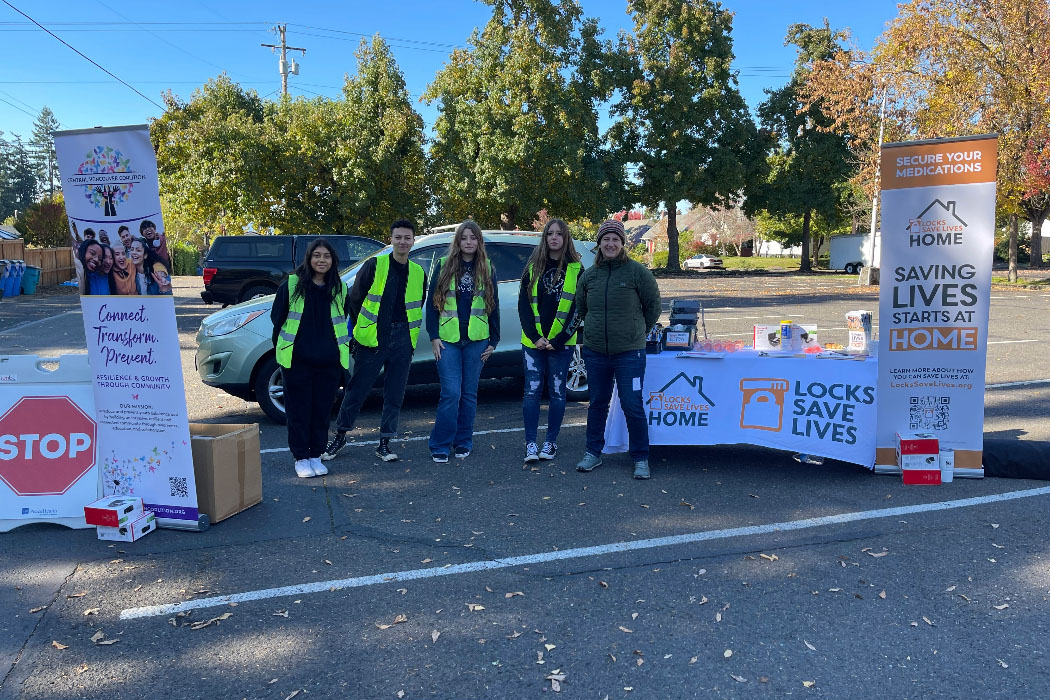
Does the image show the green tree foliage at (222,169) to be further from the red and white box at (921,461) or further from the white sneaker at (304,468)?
the red and white box at (921,461)

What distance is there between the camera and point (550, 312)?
6117 mm

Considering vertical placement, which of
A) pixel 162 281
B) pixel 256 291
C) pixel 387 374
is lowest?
pixel 387 374

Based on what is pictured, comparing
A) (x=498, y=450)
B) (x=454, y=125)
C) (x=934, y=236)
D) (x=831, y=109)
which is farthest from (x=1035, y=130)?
(x=498, y=450)

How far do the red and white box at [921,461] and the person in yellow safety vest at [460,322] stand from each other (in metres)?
3.28

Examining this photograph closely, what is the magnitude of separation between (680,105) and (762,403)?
36.6m

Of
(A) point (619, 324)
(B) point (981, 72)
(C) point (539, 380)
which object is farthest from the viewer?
(B) point (981, 72)

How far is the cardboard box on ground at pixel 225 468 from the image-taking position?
15.7 feet

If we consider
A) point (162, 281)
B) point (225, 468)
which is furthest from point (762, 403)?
point (162, 281)

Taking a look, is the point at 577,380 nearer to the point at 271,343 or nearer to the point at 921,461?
the point at 271,343

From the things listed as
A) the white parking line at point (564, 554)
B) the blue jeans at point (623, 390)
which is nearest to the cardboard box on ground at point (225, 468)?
the white parking line at point (564, 554)

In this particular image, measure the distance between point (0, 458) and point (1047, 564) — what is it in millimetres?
6295

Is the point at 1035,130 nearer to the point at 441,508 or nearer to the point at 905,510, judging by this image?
the point at 905,510

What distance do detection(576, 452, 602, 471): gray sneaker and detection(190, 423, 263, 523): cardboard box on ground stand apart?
2387 millimetres

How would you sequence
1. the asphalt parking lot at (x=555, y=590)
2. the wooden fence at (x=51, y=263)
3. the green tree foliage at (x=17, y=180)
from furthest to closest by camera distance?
the green tree foliage at (x=17, y=180), the wooden fence at (x=51, y=263), the asphalt parking lot at (x=555, y=590)
